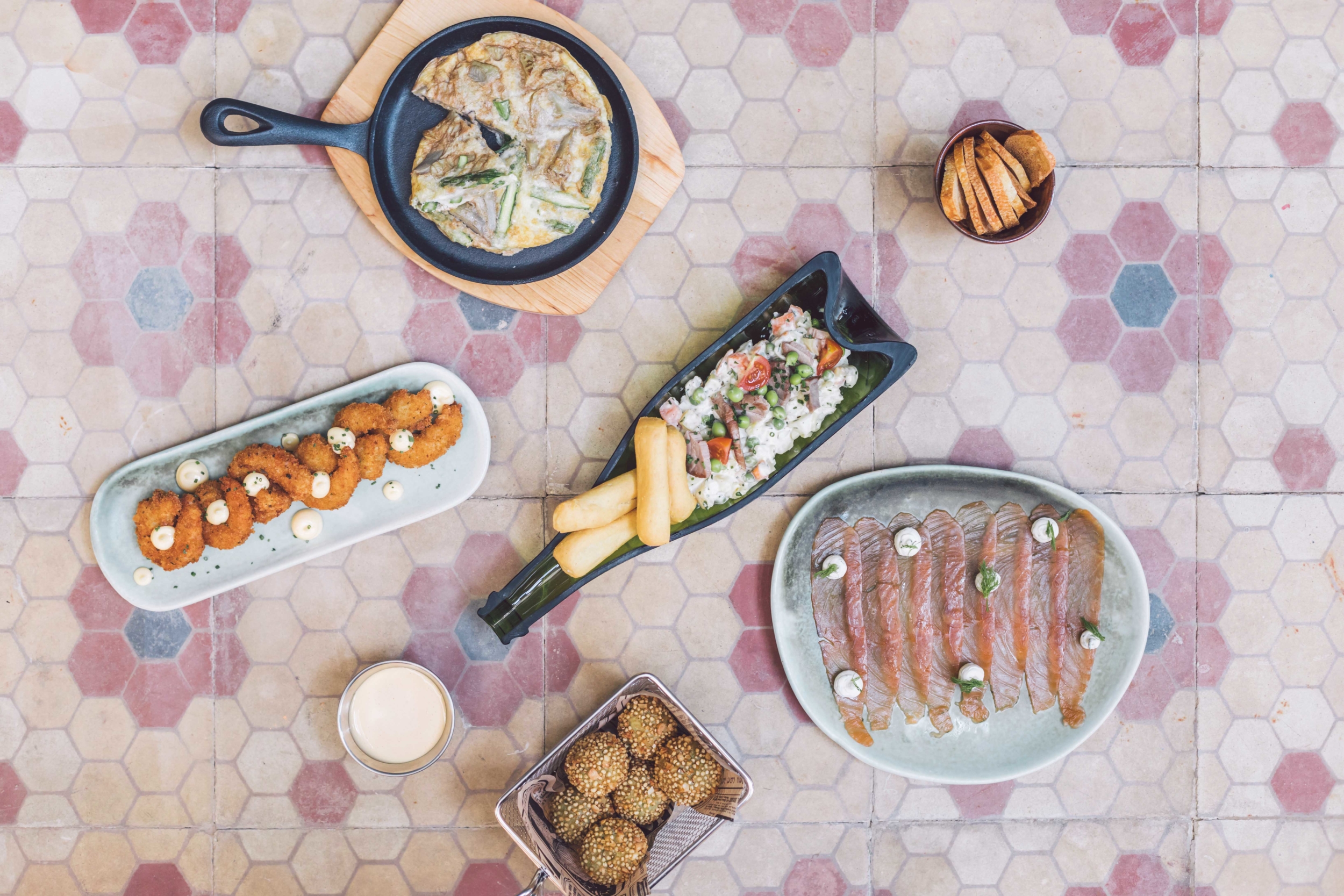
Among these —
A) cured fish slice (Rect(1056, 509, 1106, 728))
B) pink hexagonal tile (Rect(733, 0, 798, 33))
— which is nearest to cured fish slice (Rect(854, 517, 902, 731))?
cured fish slice (Rect(1056, 509, 1106, 728))

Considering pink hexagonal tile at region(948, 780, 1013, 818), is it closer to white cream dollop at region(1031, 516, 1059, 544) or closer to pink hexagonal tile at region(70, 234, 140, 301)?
white cream dollop at region(1031, 516, 1059, 544)

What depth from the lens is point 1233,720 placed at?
96.3 inches

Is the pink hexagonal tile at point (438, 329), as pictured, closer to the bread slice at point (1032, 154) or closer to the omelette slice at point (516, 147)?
the omelette slice at point (516, 147)

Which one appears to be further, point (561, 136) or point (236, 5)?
point (236, 5)

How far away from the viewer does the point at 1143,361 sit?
239cm

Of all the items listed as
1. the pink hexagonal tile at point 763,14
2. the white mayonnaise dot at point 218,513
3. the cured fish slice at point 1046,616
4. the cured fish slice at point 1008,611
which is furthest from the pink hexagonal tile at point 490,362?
the cured fish slice at point 1046,616

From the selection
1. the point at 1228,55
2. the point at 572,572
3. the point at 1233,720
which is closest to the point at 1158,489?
the point at 1233,720

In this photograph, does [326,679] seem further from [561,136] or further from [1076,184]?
[1076,184]

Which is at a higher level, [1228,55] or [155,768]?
[1228,55]

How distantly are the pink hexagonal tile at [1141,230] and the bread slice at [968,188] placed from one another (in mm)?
527

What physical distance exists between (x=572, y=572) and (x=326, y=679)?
3.07 ft

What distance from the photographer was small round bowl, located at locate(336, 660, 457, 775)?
2.20 meters

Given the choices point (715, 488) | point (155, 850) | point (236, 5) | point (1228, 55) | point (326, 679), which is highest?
point (1228, 55)

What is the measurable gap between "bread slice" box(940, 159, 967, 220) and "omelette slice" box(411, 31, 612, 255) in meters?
0.98
